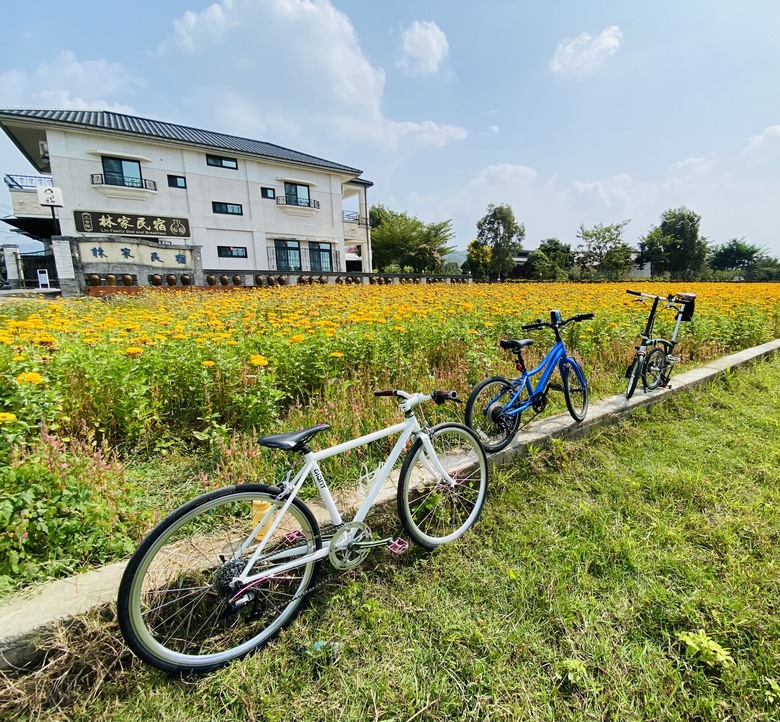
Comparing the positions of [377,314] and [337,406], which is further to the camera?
[377,314]

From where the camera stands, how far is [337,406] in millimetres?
2920

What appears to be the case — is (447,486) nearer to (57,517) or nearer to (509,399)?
(509,399)

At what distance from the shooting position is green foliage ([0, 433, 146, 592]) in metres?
1.58

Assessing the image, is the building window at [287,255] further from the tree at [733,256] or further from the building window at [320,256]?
the tree at [733,256]

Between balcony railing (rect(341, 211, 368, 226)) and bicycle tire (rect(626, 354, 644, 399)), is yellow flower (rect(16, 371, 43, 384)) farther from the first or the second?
A: balcony railing (rect(341, 211, 368, 226))

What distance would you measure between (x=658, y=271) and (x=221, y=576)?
52.2m

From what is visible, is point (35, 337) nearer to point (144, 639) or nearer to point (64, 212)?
point (144, 639)

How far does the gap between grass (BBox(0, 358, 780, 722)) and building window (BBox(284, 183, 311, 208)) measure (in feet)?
92.9

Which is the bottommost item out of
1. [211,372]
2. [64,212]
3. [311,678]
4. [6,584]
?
[311,678]

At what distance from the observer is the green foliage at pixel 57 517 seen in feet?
5.17

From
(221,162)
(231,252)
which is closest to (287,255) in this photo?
(231,252)

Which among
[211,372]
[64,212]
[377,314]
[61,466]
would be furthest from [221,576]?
[64,212]

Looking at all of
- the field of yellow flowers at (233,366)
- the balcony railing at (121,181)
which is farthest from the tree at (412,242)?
the field of yellow flowers at (233,366)

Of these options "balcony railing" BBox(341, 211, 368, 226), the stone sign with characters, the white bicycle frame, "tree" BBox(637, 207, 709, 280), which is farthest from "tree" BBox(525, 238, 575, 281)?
the white bicycle frame
